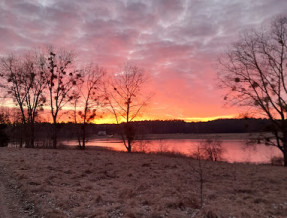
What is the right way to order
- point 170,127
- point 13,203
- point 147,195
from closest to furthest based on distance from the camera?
1. point 13,203
2. point 147,195
3. point 170,127

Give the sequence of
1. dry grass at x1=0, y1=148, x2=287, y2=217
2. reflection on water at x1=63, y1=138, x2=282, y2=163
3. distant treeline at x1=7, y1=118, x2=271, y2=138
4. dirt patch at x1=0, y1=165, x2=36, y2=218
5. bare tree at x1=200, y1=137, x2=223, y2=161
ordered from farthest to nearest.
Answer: bare tree at x1=200, y1=137, x2=223, y2=161 < reflection on water at x1=63, y1=138, x2=282, y2=163 < distant treeline at x1=7, y1=118, x2=271, y2=138 < dry grass at x1=0, y1=148, x2=287, y2=217 < dirt patch at x1=0, y1=165, x2=36, y2=218

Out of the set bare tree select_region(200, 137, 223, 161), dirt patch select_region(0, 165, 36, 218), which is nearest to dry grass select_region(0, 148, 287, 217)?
dirt patch select_region(0, 165, 36, 218)

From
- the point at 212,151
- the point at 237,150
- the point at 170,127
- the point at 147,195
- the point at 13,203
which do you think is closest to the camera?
the point at 13,203

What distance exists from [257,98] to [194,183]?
552 inches

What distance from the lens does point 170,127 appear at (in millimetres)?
108312

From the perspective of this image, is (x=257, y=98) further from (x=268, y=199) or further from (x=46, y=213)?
(x=46, y=213)

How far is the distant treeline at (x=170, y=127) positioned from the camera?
2186 cm

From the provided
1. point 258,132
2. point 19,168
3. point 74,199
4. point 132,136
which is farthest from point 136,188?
point 132,136

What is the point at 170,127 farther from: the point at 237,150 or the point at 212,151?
the point at 212,151

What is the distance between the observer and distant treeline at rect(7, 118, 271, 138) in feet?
71.7

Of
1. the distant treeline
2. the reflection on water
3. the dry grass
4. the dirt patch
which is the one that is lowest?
the reflection on water

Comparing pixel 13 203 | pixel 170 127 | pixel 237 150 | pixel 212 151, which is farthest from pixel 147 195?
pixel 170 127

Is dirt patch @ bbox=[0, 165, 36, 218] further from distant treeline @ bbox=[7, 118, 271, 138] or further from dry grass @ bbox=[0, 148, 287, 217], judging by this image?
distant treeline @ bbox=[7, 118, 271, 138]

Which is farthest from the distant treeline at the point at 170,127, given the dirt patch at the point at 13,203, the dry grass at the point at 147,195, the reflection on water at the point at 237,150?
the dirt patch at the point at 13,203
